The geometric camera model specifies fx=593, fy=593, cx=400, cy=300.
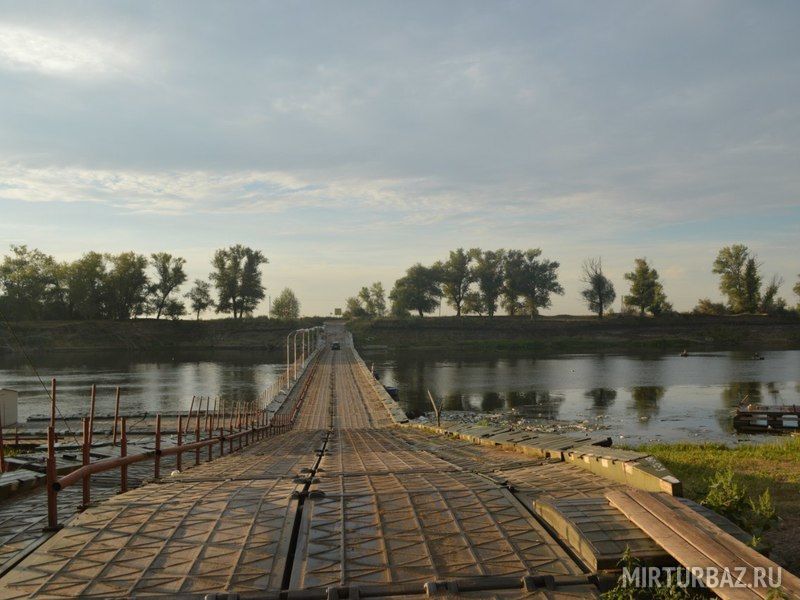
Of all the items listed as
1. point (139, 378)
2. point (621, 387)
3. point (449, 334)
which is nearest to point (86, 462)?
point (621, 387)

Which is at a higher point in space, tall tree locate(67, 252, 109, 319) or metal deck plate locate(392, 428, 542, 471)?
tall tree locate(67, 252, 109, 319)

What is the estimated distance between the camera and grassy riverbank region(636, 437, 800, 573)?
7.74m

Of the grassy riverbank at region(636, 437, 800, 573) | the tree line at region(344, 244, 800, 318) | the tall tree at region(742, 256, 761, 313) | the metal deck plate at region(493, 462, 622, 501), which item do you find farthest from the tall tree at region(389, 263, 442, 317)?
the metal deck plate at region(493, 462, 622, 501)

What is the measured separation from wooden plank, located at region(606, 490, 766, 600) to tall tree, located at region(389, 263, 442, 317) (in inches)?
4726

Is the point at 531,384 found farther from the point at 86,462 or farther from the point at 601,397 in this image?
the point at 86,462

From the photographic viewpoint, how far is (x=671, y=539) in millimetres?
4969

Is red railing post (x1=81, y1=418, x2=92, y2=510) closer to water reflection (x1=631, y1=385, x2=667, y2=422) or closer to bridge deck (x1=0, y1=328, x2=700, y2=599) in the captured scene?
bridge deck (x1=0, y1=328, x2=700, y2=599)

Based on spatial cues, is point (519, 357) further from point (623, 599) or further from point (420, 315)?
point (623, 599)

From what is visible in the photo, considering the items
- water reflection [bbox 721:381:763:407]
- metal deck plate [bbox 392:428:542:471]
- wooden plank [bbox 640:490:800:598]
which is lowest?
water reflection [bbox 721:381:763:407]

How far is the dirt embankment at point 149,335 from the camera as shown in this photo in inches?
3748

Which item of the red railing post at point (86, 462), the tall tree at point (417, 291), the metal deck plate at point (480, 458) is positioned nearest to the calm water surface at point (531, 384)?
the metal deck plate at point (480, 458)

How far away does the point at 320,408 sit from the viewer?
3450 centimetres

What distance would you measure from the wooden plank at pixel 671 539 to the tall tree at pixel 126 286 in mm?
116817

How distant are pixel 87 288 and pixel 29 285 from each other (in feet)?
33.6
